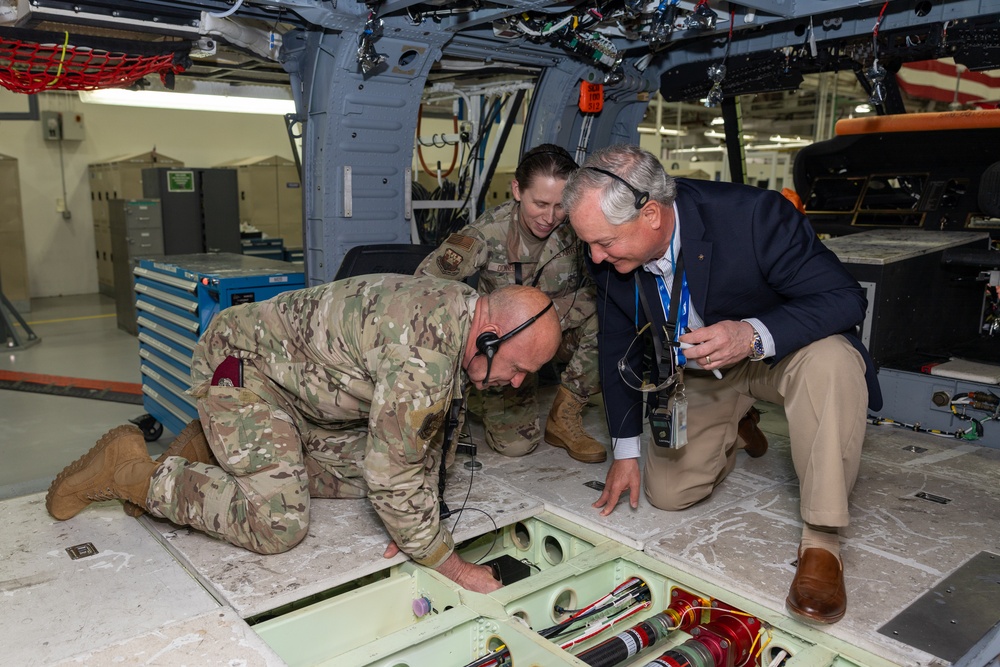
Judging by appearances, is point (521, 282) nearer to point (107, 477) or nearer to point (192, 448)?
point (192, 448)

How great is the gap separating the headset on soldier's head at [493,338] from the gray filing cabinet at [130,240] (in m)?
5.46

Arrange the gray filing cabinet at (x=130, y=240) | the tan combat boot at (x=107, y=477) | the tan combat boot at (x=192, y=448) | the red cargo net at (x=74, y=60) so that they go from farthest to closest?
the gray filing cabinet at (x=130, y=240) → the red cargo net at (x=74, y=60) → the tan combat boot at (x=192, y=448) → the tan combat boot at (x=107, y=477)

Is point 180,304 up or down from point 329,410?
up

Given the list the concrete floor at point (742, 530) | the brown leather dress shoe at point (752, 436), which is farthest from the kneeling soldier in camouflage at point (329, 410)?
the brown leather dress shoe at point (752, 436)

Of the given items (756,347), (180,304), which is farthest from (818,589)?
(180,304)

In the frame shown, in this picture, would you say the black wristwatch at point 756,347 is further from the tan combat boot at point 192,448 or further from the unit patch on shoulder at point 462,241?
the tan combat boot at point 192,448

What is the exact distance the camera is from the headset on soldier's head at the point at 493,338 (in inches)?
70.4

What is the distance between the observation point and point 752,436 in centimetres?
287

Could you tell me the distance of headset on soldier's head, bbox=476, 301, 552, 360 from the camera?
1787 mm

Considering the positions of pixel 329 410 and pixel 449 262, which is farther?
pixel 449 262

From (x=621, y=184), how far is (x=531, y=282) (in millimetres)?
1133

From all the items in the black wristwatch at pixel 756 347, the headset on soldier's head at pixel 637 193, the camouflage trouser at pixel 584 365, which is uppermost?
the headset on soldier's head at pixel 637 193

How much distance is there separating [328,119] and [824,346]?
2.26m

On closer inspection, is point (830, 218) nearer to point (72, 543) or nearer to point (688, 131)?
point (72, 543)
